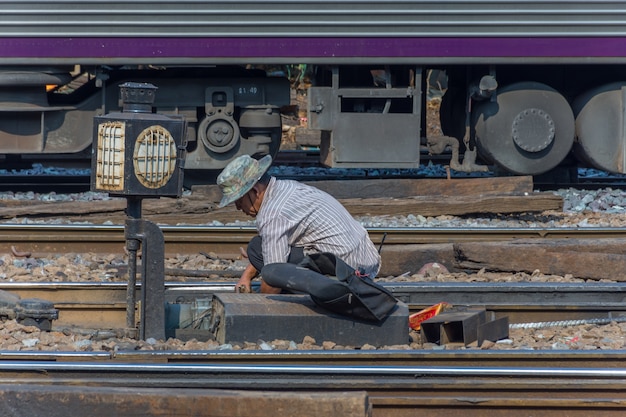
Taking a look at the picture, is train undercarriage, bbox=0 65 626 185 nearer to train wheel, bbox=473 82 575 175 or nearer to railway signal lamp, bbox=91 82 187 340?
train wheel, bbox=473 82 575 175

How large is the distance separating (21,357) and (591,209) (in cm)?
634

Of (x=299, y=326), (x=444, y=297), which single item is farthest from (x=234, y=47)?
(x=299, y=326)

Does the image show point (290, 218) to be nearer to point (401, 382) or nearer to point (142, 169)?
point (142, 169)

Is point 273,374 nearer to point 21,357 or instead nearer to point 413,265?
point 21,357

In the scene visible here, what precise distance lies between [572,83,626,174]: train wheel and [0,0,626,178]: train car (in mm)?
15

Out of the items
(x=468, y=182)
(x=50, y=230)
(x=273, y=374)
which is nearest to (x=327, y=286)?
(x=273, y=374)

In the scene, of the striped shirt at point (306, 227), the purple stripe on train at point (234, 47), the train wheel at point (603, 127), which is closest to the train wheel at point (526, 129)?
the train wheel at point (603, 127)

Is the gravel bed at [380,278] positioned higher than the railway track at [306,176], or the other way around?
the railway track at [306,176]

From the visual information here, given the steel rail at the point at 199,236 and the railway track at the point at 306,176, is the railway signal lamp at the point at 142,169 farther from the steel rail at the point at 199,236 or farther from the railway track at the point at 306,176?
the railway track at the point at 306,176

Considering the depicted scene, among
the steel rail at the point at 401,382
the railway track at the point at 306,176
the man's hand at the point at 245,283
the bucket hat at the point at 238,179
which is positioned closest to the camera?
the steel rail at the point at 401,382

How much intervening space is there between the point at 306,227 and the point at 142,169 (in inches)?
36.5

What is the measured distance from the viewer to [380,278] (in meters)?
6.75

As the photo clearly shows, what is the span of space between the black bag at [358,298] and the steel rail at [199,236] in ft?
7.45

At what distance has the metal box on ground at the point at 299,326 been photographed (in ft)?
16.4
